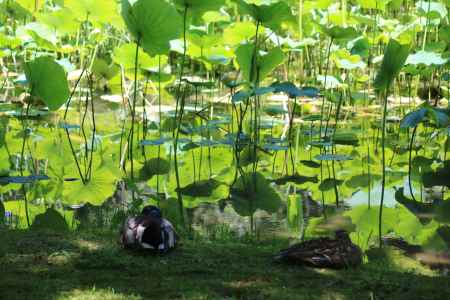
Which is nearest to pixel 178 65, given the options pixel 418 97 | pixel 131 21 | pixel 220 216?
pixel 418 97

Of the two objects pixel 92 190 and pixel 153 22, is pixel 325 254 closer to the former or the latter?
pixel 92 190

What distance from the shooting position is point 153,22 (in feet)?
10.3

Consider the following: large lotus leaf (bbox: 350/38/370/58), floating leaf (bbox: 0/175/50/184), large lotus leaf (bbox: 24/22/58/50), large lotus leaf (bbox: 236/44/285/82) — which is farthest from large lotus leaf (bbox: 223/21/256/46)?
floating leaf (bbox: 0/175/50/184)

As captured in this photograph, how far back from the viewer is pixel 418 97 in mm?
5797

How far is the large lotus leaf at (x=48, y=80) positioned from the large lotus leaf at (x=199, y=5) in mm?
577

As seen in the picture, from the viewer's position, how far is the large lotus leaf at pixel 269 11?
3378mm

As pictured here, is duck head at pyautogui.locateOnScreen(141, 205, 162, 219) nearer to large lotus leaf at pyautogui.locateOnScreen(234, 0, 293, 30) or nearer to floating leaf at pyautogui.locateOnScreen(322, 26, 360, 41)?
large lotus leaf at pyautogui.locateOnScreen(234, 0, 293, 30)

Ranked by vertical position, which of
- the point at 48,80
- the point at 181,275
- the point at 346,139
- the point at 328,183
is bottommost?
the point at 181,275

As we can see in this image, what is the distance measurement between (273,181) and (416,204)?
0.60m

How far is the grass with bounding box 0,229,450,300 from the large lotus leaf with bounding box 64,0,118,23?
174 centimetres

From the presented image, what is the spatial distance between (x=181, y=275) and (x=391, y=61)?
1263 millimetres

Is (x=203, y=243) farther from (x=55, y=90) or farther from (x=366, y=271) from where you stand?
(x=55, y=90)

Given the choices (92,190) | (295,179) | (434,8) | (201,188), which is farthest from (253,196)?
(434,8)

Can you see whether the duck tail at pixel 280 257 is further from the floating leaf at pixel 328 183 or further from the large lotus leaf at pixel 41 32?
the large lotus leaf at pixel 41 32
